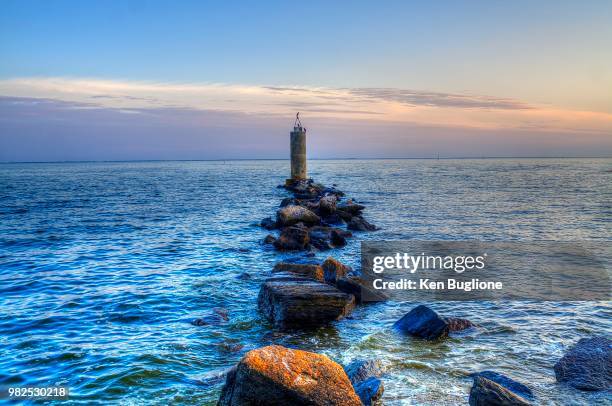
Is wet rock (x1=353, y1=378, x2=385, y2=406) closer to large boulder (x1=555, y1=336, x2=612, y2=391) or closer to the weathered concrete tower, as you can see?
large boulder (x1=555, y1=336, x2=612, y2=391)

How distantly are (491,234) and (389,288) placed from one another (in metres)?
13.2

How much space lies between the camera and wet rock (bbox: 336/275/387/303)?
14094 mm

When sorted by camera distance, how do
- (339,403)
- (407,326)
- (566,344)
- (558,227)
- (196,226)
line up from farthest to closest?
(196,226), (558,227), (407,326), (566,344), (339,403)

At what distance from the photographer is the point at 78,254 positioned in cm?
2173

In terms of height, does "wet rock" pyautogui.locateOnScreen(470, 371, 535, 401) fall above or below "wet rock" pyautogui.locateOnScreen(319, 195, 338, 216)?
below

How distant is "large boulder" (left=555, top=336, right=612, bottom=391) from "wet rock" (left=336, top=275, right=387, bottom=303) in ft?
19.3

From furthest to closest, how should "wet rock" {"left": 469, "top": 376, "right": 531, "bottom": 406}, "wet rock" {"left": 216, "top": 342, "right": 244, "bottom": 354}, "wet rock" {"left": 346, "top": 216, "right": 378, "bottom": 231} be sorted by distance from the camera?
"wet rock" {"left": 346, "top": 216, "right": 378, "bottom": 231} < "wet rock" {"left": 216, "top": 342, "right": 244, "bottom": 354} < "wet rock" {"left": 469, "top": 376, "right": 531, "bottom": 406}

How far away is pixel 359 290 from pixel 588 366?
21.4ft

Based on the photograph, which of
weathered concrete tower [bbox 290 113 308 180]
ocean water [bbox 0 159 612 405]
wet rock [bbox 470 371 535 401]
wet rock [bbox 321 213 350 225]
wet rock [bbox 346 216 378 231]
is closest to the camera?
wet rock [bbox 470 371 535 401]

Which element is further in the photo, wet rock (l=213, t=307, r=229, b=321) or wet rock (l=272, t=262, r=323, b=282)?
wet rock (l=272, t=262, r=323, b=282)

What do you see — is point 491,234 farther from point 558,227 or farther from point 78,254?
point 78,254

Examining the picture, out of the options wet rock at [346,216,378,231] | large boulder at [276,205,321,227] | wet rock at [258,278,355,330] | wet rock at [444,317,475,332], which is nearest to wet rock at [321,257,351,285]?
wet rock at [258,278,355,330]

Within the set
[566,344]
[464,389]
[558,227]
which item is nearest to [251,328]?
[464,389]

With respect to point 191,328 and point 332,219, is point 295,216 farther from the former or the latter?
point 191,328
